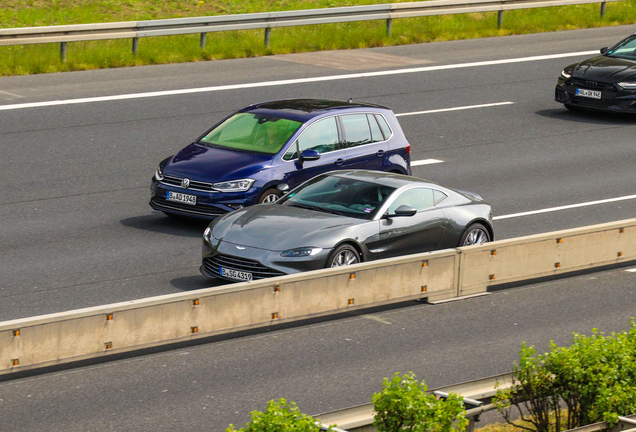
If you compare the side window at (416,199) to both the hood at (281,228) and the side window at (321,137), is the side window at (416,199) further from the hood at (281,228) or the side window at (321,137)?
the side window at (321,137)

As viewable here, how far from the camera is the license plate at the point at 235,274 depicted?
37.3 feet

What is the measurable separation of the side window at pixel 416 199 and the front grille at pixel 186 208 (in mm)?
2605

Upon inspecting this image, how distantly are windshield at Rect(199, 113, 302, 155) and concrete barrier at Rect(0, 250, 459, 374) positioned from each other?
12.2 feet

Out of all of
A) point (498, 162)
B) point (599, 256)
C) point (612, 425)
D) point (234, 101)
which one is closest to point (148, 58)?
point (234, 101)

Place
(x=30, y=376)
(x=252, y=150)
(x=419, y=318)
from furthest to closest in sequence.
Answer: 1. (x=252, y=150)
2. (x=419, y=318)
3. (x=30, y=376)

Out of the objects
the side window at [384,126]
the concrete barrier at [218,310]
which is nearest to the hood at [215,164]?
the side window at [384,126]

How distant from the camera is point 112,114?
65.5 feet

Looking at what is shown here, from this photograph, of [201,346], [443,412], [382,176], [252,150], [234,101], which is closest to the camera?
Answer: [443,412]

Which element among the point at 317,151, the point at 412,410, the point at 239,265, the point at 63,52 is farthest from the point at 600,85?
the point at 412,410

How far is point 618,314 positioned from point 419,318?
2.19 metres

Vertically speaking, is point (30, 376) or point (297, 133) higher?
point (297, 133)

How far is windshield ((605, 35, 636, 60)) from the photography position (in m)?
23.0

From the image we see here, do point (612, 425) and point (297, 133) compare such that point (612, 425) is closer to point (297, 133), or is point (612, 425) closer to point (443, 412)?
point (443, 412)

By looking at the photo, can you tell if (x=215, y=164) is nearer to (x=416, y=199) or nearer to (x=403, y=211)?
(x=416, y=199)
